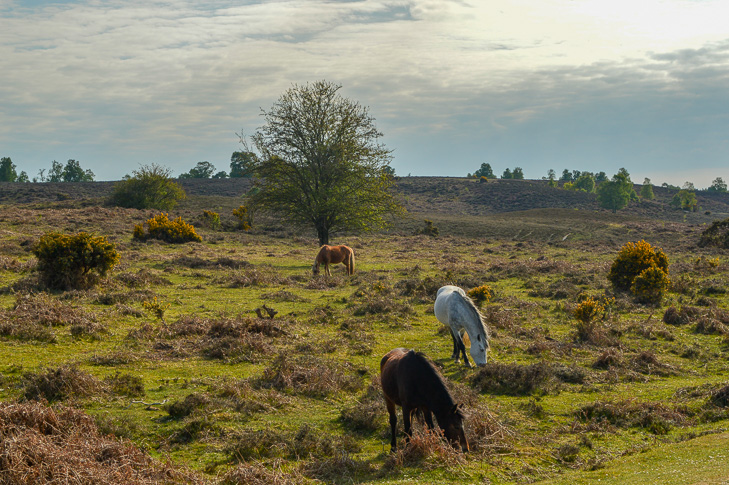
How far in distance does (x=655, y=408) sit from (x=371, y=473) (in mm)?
6244

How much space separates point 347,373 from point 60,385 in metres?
6.01

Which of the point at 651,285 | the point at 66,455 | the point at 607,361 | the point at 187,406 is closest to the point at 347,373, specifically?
the point at 187,406

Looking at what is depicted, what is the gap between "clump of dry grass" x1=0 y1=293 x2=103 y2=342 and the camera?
14062mm

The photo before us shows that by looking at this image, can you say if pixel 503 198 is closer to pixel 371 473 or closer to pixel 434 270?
pixel 434 270

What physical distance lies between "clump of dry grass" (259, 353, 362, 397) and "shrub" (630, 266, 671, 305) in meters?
15.0

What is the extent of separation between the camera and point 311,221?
38.7 m

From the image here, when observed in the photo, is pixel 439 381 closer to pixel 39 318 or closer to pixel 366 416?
pixel 366 416

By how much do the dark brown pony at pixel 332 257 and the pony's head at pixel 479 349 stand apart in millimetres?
16069

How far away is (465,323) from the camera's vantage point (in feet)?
44.2

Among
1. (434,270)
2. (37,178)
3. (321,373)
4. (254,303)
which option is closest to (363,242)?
(434,270)

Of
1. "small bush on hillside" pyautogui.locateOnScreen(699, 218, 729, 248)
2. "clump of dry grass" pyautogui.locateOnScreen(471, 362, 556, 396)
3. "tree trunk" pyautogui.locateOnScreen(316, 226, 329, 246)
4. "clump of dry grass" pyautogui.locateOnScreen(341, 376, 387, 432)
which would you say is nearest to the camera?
"clump of dry grass" pyautogui.locateOnScreen(341, 376, 387, 432)

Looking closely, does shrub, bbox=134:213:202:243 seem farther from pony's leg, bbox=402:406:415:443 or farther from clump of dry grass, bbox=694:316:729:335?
pony's leg, bbox=402:406:415:443

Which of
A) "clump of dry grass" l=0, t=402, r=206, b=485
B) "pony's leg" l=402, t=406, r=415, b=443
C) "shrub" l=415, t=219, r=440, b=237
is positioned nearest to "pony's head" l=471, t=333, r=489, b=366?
"pony's leg" l=402, t=406, r=415, b=443

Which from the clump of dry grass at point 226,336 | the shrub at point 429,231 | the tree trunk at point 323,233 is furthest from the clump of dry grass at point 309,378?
the shrub at point 429,231
